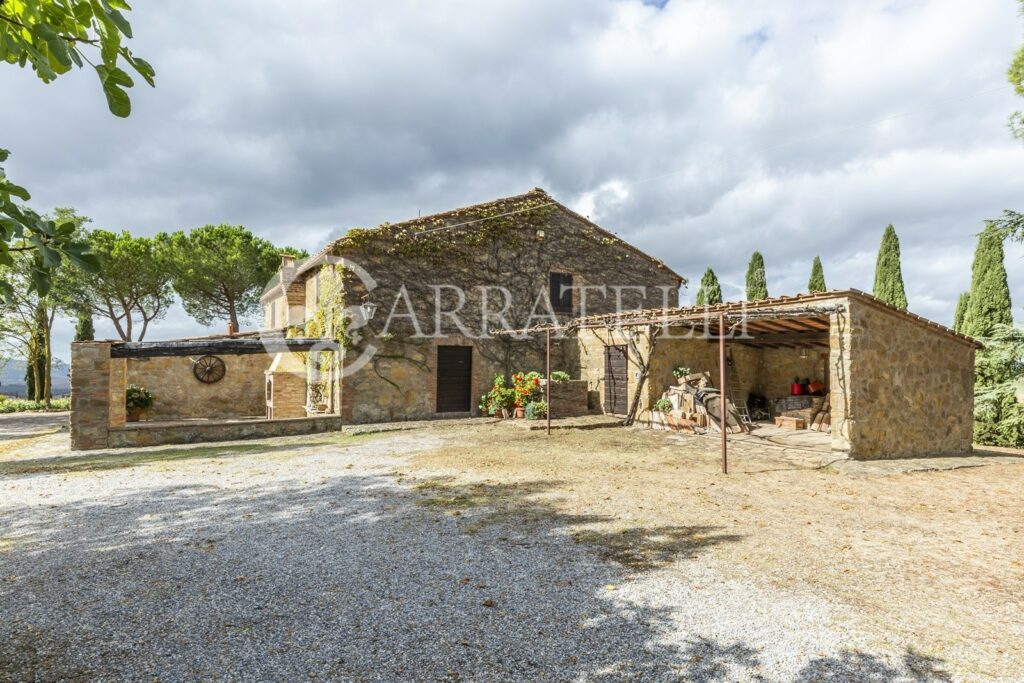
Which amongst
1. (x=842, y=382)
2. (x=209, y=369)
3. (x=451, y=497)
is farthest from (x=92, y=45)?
(x=209, y=369)

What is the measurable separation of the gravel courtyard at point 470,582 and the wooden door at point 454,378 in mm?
7404

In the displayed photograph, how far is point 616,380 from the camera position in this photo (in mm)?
14695

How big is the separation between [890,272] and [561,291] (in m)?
14.0

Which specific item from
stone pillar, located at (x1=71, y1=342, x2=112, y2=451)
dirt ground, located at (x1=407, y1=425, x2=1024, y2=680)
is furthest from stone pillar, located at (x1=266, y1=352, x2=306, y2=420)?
dirt ground, located at (x1=407, y1=425, x2=1024, y2=680)

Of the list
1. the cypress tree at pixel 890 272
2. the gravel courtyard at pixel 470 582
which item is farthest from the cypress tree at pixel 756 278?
the gravel courtyard at pixel 470 582

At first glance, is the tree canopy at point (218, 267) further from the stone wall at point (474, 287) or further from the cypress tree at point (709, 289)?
the cypress tree at point (709, 289)

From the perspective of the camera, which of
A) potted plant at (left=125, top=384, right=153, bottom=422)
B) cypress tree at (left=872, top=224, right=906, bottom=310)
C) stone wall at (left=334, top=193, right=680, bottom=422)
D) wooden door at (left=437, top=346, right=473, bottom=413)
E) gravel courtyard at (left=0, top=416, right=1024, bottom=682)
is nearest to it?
gravel courtyard at (left=0, top=416, right=1024, bottom=682)

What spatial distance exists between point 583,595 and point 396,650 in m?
1.35

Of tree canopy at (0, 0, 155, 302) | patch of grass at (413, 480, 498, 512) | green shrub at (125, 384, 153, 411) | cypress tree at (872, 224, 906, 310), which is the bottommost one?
patch of grass at (413, 480, 498, 512)

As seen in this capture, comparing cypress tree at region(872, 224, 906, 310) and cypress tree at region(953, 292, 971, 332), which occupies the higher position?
cypress tree at region(872, 224, 906, 310)

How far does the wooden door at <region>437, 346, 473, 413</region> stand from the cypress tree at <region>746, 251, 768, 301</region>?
16.6 metres

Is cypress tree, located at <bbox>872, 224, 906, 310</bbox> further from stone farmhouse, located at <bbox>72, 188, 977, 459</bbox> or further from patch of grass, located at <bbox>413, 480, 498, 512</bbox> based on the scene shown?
patch of grass, located at <bbox>413, 480, 498, 512</bbox>

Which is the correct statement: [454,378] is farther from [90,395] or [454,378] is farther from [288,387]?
[90,395]

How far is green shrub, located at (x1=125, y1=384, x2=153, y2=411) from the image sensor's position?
1428 cm
